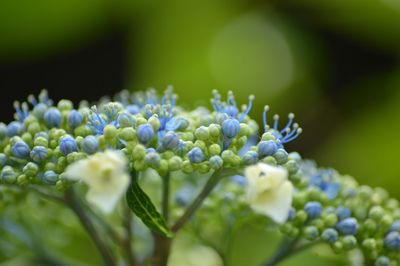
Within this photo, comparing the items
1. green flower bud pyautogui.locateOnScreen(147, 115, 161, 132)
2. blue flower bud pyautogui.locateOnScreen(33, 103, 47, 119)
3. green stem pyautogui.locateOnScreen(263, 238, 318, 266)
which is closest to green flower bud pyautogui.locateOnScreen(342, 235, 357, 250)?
green stem pyautogui.locateOnScreen(263, 238, 318, 266)

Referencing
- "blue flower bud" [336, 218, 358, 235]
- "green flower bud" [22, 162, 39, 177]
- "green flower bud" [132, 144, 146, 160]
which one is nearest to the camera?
"green flower bud" [132, 144, 146, 160]

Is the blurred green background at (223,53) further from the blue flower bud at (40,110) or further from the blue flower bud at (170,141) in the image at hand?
the blue flower bud at (170,141)

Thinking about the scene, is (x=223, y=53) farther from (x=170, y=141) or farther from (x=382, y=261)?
(x=170, y=141)

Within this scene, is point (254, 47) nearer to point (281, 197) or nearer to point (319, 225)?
point (319, 225)

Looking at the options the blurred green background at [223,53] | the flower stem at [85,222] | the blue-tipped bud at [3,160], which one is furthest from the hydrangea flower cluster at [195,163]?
the blurred green background at [223,53]

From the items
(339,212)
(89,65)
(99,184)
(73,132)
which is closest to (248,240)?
(339,212)

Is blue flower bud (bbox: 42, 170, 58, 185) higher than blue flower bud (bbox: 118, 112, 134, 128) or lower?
lower

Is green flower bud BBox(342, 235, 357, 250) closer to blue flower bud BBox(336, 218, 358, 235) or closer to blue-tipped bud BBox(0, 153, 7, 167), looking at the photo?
blue flower bud BBox(336, 218, 358, 235)
